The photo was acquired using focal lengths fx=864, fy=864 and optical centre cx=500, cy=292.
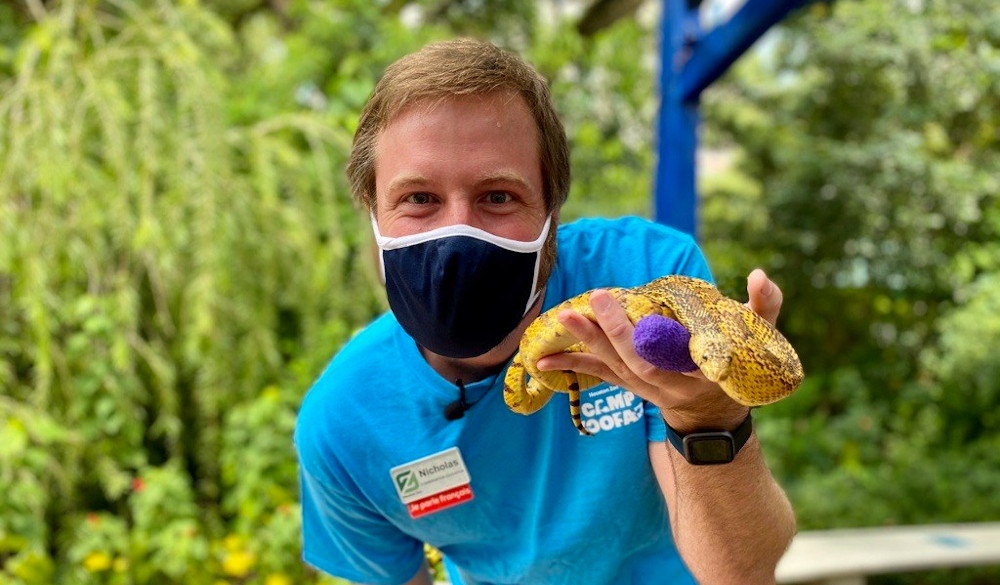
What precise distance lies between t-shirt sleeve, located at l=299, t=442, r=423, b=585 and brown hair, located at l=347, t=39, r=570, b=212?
621 millimetres

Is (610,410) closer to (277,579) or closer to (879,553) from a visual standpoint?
(277,579)

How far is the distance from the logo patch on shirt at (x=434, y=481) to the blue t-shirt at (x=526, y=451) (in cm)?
1

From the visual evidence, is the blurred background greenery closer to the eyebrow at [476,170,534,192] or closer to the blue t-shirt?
the blue t-shirt

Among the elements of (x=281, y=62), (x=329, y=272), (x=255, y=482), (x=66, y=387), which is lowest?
(x=255, y=482)

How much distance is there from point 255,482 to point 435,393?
2.77m

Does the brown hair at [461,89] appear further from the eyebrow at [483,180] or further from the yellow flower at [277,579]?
the yellow flower at [277,579]

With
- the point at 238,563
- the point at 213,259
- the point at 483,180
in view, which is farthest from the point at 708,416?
the point at 238,563

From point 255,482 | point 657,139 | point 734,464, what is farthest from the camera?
point 657,139

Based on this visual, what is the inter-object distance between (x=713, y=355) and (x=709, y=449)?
0.81 feet

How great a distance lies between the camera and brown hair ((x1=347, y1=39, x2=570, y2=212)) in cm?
136

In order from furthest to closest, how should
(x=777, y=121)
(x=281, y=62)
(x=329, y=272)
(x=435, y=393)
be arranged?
1. (x=777, y=121)
2. (x=281, y=62)
3. (x=329, y=272)
4. (x=435, y=393)

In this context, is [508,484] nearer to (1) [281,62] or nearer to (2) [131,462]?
(2) [131,462]

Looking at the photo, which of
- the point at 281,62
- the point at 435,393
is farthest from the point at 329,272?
the point at 435,393

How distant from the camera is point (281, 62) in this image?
5832mm
